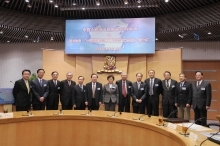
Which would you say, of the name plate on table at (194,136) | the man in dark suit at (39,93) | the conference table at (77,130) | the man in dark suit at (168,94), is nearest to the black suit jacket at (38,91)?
the man in dark suit at (39,93)

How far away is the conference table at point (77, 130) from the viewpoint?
9.27ft

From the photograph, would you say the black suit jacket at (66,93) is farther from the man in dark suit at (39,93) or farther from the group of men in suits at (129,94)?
the man in dark suit at (39,93)

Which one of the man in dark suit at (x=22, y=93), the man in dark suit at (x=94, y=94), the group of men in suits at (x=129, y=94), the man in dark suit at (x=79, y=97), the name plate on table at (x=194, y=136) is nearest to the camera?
the name plate on table at (x=194, y=136)

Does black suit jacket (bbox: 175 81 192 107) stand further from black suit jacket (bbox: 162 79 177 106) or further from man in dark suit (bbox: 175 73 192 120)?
black suit jacket (bbox: 162 79 177 106)

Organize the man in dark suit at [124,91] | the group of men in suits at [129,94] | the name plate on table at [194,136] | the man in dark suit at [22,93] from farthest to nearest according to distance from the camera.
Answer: the man in dark suit at [124,91], the group of men in suits at [129,94], the man in dark suit at [22,93], the name plate on table at [194,136]

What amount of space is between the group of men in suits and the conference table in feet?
4.94

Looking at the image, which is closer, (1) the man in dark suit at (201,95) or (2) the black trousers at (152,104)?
(1) the man in dark suit at (201,95)

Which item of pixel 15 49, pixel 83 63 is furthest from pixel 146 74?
pixel 15 49

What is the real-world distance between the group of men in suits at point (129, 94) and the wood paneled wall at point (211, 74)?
126 inches

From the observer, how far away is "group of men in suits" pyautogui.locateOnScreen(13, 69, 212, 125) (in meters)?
4.68

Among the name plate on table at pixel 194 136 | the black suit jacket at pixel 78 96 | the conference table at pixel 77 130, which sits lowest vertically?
the conference table at pixel 77 130

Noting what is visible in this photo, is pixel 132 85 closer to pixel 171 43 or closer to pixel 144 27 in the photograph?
pixel 144 27

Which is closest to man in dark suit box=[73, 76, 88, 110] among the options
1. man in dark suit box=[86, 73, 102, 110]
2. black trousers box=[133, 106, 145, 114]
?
man in dark suit box=[86, 73, 102, 110]

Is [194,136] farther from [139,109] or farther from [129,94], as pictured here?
[129,94]
